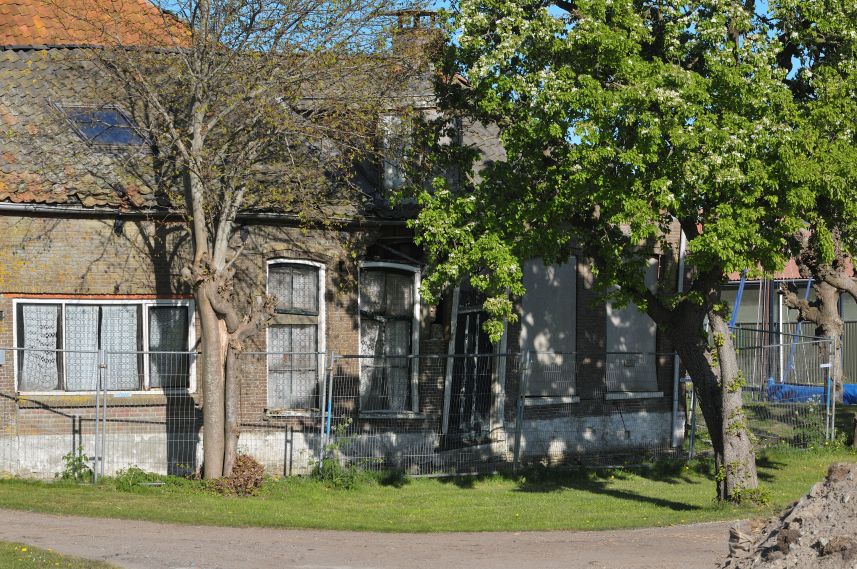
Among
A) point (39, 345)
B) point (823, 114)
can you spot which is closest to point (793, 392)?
point (823, 114)

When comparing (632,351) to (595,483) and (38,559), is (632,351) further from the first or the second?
(38,559)

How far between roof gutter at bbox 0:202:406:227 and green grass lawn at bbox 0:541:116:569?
Answer: 734cm

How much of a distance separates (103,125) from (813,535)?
1367cm

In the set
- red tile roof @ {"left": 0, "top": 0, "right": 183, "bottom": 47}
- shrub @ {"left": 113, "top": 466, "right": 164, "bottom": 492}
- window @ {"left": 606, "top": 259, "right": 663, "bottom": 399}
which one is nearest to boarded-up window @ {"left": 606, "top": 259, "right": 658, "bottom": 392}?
window @ {"left": 606, "top": 259, "right": 663, "bottom": 399}

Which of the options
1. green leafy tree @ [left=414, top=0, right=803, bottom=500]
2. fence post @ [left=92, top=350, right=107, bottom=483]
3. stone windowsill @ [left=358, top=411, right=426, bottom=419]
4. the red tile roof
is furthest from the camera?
stone windowsill @ [left=358, top=411, right=426, bottom=419]

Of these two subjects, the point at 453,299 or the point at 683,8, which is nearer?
the point at 683,8

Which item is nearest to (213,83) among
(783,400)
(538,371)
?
(538,371)

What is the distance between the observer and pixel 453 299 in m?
20.3

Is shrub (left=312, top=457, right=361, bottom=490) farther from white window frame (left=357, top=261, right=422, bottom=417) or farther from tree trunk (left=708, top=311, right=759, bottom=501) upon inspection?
tree trunk (left=708, top=311, right=759, bottom=501)

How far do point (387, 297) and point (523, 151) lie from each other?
5.31 metres

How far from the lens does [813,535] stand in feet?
28.1

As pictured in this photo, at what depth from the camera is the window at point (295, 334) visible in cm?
1894

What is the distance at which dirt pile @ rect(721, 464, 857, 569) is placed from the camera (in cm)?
827

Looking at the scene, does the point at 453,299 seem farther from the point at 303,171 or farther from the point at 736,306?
the point at 736,306
